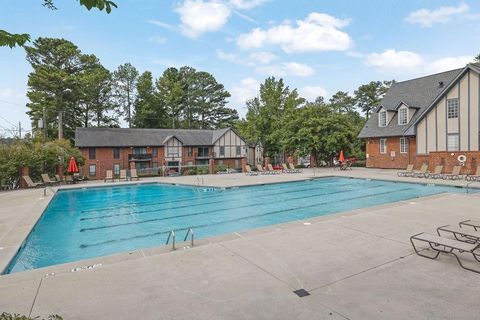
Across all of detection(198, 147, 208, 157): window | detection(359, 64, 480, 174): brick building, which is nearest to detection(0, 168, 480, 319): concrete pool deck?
detection(359, 64, 480, 174): brick building

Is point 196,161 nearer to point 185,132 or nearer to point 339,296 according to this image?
point 185,132

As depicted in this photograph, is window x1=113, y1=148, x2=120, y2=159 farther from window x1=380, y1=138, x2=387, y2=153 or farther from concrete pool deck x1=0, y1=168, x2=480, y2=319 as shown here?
window x1=380, y1=138, x2=387, y2=153

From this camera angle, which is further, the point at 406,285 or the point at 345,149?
the point at 345,149

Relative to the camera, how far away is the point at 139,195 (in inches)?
650

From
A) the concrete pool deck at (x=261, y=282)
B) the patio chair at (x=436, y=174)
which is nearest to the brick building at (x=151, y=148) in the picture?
the patio chair at (x=436, y=174)

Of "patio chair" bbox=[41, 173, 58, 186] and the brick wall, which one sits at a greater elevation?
the brick wall

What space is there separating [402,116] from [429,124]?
308cm

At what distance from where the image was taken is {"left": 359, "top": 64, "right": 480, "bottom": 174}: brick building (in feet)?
66.7

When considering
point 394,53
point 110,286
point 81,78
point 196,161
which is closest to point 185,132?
point 196,161

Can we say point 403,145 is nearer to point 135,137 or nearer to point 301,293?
point 301,293

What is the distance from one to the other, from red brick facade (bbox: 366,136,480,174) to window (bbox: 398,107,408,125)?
4.78 ft

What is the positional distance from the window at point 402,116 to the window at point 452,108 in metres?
3.76

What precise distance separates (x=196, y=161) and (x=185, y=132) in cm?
410

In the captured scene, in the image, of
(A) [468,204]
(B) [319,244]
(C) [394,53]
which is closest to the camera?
(B) [319,244]
